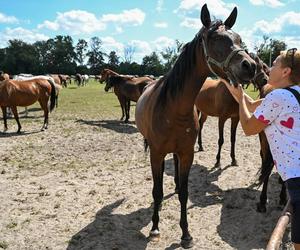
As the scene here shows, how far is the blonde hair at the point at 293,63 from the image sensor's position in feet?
6.47

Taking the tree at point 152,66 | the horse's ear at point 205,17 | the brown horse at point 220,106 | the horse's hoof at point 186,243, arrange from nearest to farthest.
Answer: the horse's ear at point 205,17 < the horse's hoof at point 186,243 < the brown horse at point 220,106 < the tree at point 152,66

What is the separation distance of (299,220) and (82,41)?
359 ft

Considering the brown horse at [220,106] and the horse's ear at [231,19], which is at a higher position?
the horse's ear at [231,19]

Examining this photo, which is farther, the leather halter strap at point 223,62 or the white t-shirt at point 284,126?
the leather halter strap at point 223,62

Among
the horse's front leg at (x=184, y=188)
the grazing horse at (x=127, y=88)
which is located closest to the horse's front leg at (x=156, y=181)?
the horse's front leg at (x=184, y=188)

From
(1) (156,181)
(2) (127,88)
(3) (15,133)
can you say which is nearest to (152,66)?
(2) (127,88)

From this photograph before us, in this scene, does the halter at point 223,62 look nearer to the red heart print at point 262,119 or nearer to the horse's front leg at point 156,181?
the red heart print at point 262,119

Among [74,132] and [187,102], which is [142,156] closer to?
[74,132]

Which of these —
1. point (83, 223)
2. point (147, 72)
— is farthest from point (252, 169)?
point (147, 72)

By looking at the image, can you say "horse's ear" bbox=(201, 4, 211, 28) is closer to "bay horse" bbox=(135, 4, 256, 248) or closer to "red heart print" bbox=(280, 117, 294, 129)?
"bay horse" bbox=(135, 4, 256, 248)

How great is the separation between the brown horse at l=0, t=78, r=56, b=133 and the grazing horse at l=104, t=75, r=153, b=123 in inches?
107

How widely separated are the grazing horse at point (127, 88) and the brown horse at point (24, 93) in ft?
8.88

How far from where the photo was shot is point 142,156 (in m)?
8.05

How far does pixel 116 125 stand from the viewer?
12.3m
